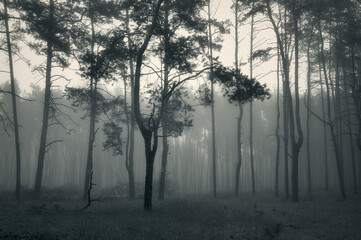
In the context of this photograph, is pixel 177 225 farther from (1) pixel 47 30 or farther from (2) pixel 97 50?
(1) pixel 47 30

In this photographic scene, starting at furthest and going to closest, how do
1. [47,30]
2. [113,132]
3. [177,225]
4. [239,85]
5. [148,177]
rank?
[113,132] → [47,30] → [239,85] → [148,177] → [177,225]

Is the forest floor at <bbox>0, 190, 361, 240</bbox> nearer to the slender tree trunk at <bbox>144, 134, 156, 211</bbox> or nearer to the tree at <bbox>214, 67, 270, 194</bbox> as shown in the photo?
the slender tree trunk at <bbox>144, 134, 156, 211</bbox>

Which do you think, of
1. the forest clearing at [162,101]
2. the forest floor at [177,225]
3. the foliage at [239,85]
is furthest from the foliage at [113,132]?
the foliage at [239,85]

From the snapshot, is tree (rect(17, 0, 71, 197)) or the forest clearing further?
tree (rect(17, 0, 71, 197))

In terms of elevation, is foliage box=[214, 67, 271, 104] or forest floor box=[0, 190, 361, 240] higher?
foliage box=[214, 67, 271, 104]

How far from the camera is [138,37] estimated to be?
12.8 m

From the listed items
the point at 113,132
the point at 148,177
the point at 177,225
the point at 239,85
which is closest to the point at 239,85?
the point at 239,85

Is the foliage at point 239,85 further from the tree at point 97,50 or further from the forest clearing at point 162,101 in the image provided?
the tree at point 97,50

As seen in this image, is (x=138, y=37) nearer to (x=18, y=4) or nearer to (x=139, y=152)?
(x=18, y=4)

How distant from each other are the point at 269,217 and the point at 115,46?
9.89 meters

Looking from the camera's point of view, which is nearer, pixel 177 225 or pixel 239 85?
pixel 177 225

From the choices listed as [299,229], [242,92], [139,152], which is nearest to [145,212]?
[299,229]

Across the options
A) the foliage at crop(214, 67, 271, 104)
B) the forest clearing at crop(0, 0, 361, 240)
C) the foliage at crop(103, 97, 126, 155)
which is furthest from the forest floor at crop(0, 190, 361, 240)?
the foliage at crop(103, 97, 126, 155)

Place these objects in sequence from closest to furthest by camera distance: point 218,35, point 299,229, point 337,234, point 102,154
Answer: point 337,234
point 299,229
point 218,35
point 102,154
